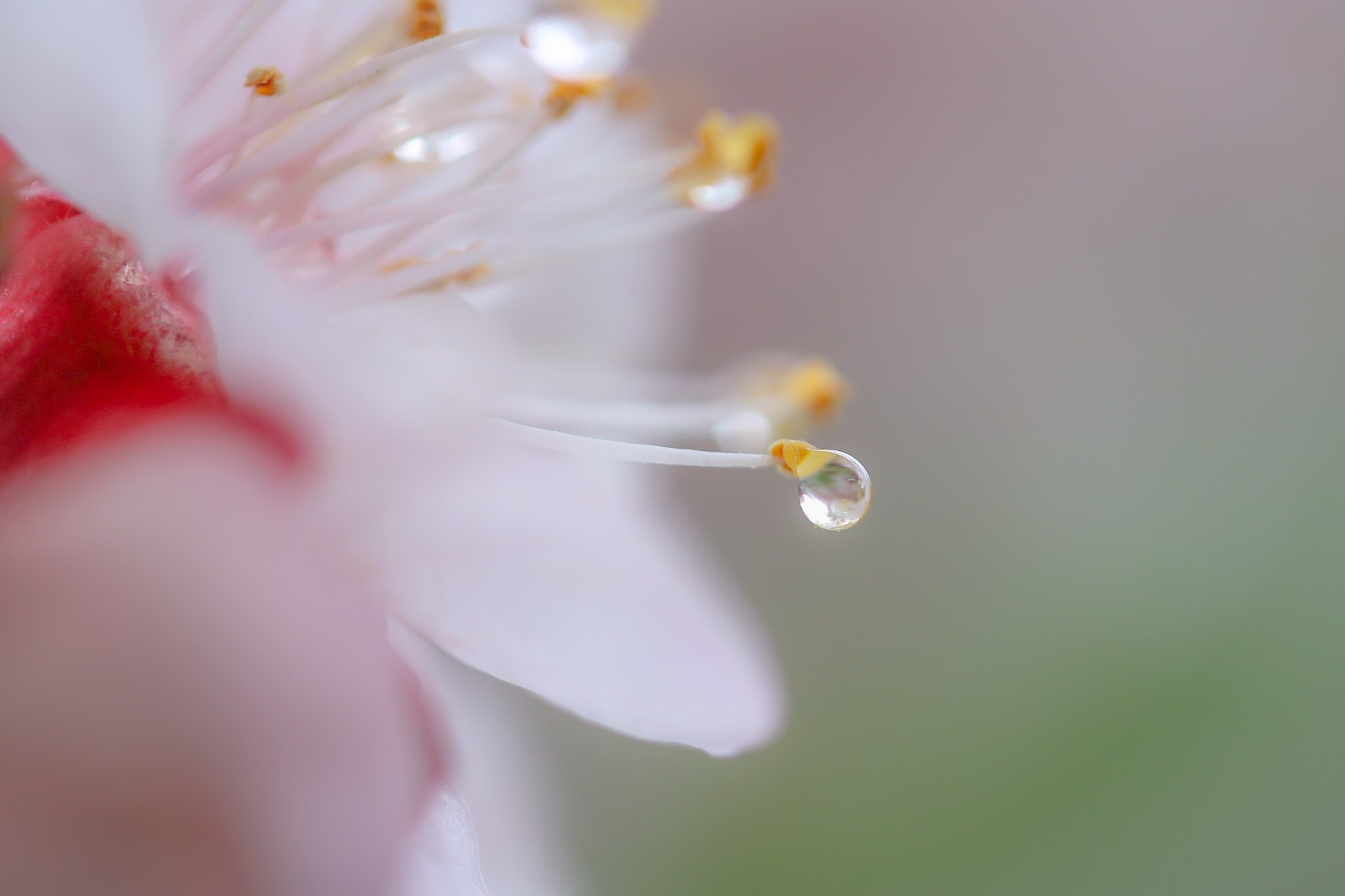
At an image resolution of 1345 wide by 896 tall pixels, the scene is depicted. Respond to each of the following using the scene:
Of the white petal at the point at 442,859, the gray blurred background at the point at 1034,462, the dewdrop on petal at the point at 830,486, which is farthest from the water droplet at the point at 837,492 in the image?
the gray blurred background at the point at 1034,462

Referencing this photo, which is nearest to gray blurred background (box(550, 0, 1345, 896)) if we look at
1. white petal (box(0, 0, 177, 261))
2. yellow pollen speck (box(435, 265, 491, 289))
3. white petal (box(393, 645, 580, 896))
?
white petal (box(393, 645, 580, 896))

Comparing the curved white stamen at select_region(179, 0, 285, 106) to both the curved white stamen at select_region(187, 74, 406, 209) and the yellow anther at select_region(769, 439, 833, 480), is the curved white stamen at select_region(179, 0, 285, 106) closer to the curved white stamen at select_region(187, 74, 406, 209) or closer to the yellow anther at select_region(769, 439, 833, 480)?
the curved white stamen at select_region(187, 74, 406, 209)

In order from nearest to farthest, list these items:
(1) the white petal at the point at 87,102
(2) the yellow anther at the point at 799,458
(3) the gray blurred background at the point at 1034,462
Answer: (1) the white petal at the point at 87,102, (2) the yellow anther at the point at 799,458, (3) the gray blurred background at the point at 1034,462

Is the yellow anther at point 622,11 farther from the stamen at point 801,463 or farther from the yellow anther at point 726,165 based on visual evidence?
the stamen at point 801,463

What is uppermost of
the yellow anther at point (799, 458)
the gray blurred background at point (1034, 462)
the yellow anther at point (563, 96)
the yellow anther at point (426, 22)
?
the gray blurred background at point (1034, 462)

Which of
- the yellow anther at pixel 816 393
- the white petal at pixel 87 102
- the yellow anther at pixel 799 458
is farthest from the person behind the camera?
the yellow anther at pixel 816 393

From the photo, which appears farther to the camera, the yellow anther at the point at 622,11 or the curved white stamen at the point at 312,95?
the yellow anther at the point at 622,11

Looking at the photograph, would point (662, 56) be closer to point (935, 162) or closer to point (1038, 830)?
point (935, 162)
